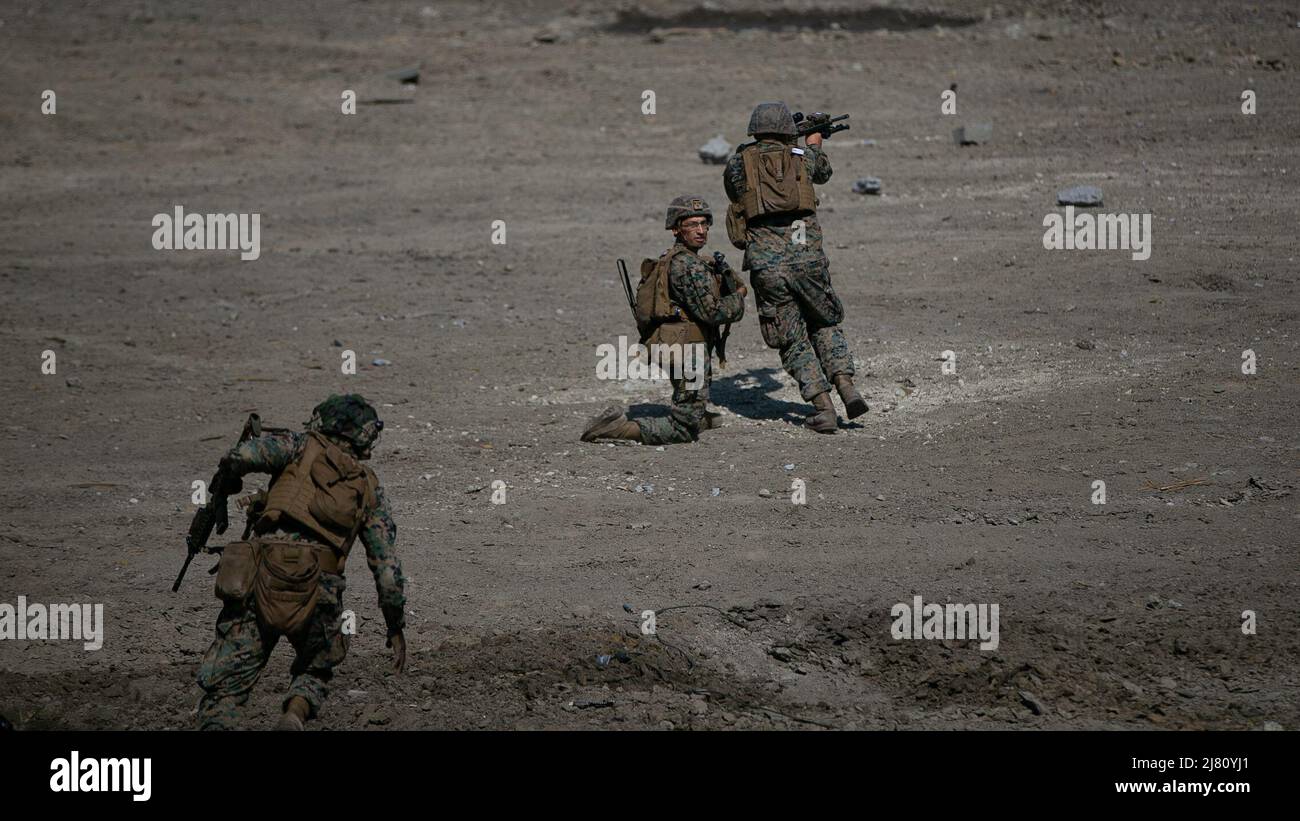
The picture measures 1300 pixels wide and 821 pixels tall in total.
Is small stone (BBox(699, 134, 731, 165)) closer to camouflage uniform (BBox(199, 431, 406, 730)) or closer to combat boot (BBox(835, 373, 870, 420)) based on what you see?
combat boot (BBox(835, 373, 870, 420))

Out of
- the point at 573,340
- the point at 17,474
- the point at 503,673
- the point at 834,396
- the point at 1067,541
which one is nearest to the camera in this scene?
the point at 503,673

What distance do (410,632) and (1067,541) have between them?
12.6 ft

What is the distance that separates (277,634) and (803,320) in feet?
16.9

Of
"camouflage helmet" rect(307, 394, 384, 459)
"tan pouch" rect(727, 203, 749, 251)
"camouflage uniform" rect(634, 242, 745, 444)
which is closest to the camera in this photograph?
"camouflage helmet" rect(307, 394, 384, 459)

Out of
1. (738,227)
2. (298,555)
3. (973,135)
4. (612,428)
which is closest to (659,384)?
(612,428)

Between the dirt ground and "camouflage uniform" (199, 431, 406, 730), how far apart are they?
1.79 ft

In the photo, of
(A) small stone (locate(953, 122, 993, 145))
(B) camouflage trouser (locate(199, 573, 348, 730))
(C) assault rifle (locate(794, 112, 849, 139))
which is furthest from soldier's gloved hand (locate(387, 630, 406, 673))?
(A) small stone (locate(953, 122, 993, 145))

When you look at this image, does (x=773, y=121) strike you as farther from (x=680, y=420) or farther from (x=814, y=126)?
(x=680, y=420)

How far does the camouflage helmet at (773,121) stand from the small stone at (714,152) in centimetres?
645

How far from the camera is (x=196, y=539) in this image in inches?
248

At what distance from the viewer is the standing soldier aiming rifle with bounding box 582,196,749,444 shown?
966 cm

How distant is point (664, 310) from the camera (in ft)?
31.7
